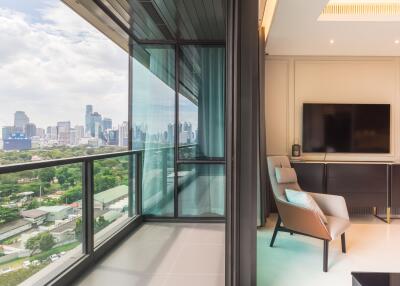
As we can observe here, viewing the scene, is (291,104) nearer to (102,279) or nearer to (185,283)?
(185,283)

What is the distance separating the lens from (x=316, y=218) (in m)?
2.52

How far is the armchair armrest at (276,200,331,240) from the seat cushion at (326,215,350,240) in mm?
48

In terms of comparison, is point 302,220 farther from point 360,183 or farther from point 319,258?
point 360,183

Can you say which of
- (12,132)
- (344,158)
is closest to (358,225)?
(344,158)

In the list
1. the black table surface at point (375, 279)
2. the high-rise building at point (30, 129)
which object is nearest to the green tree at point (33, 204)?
the high-rise building at point (30, 129)

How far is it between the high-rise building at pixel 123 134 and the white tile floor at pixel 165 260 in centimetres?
101

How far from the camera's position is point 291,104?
4.44m

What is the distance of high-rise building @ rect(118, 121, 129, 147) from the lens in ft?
11.3

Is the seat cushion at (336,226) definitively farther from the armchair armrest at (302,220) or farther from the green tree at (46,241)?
the green tree at (46,241)

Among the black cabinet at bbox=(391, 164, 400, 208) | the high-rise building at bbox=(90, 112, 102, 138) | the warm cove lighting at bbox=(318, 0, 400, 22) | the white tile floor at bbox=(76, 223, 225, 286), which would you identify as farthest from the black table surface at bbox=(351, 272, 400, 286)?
the black cabinet at bbox=(391, 164, 400, 208)

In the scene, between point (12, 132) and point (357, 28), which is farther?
point (357, 28)

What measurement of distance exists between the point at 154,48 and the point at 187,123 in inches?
40.6

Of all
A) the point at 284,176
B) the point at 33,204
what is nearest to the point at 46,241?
the point at 33,204

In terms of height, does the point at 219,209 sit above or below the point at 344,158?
below
